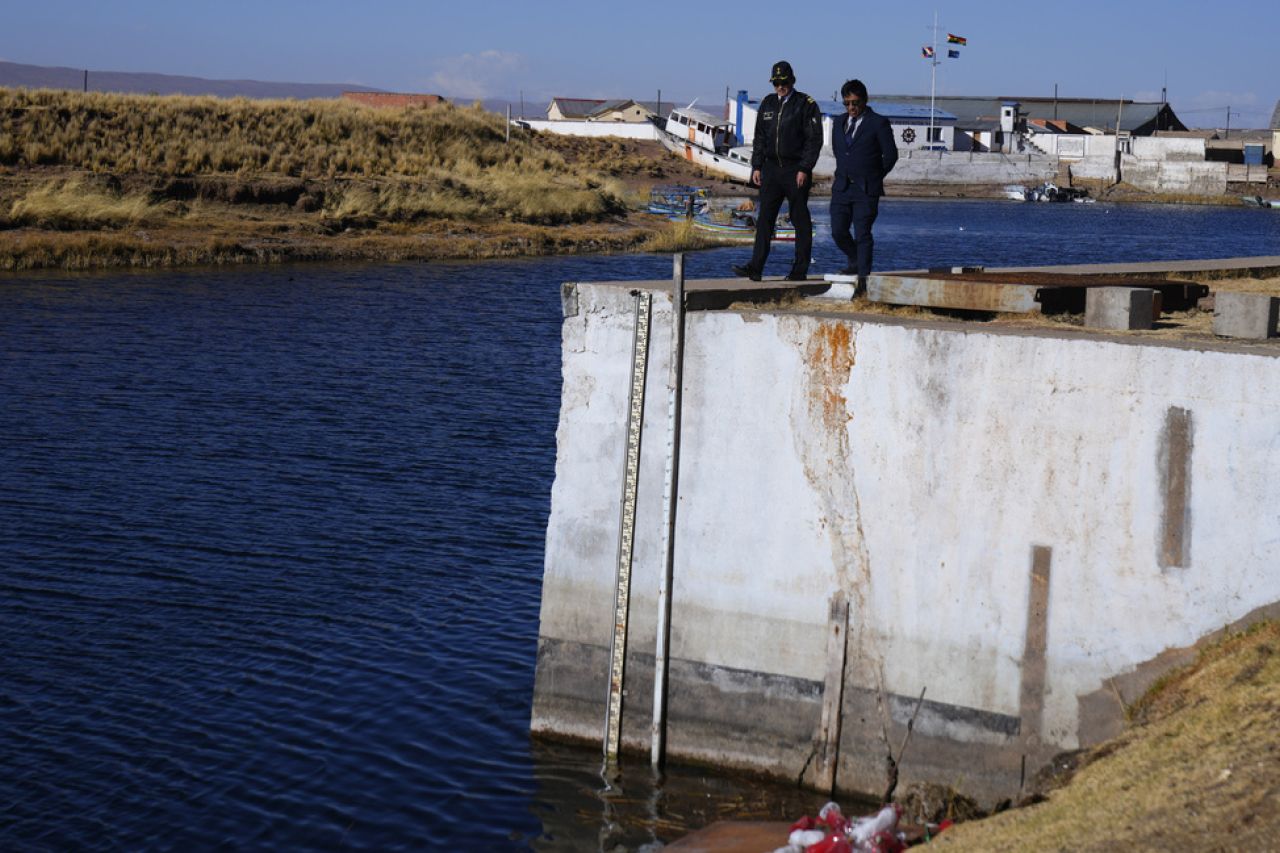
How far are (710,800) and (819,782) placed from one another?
0.66m

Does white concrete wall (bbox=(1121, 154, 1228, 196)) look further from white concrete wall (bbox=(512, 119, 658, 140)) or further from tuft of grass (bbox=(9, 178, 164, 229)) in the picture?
tuft of grass (bbox=(9, 178, 164, 229))

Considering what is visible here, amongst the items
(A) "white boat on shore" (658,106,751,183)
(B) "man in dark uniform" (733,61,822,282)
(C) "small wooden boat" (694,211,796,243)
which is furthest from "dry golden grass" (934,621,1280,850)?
(A) "white boat on shore" (658,106,751,183)

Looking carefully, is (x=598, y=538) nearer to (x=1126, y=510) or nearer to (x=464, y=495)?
(x=1126, y=510)

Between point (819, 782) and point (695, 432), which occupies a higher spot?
point (695, 432)

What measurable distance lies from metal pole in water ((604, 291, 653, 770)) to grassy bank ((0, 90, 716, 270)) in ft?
103

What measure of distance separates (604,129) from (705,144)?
15932 mm

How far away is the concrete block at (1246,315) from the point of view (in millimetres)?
8992

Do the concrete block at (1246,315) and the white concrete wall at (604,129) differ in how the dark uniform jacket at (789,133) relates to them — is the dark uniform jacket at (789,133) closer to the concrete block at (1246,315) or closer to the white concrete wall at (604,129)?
the concrete block at (1246,315)

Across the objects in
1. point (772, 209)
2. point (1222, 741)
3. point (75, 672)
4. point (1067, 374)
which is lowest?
point (75, 672)

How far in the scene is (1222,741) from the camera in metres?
6.91

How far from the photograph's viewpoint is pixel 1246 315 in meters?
9.08

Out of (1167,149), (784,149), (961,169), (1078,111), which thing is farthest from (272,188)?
(1078,111)

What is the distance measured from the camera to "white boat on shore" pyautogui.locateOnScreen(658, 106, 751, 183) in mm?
96812

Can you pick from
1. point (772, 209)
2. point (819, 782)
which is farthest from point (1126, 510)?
point (772, 209)
